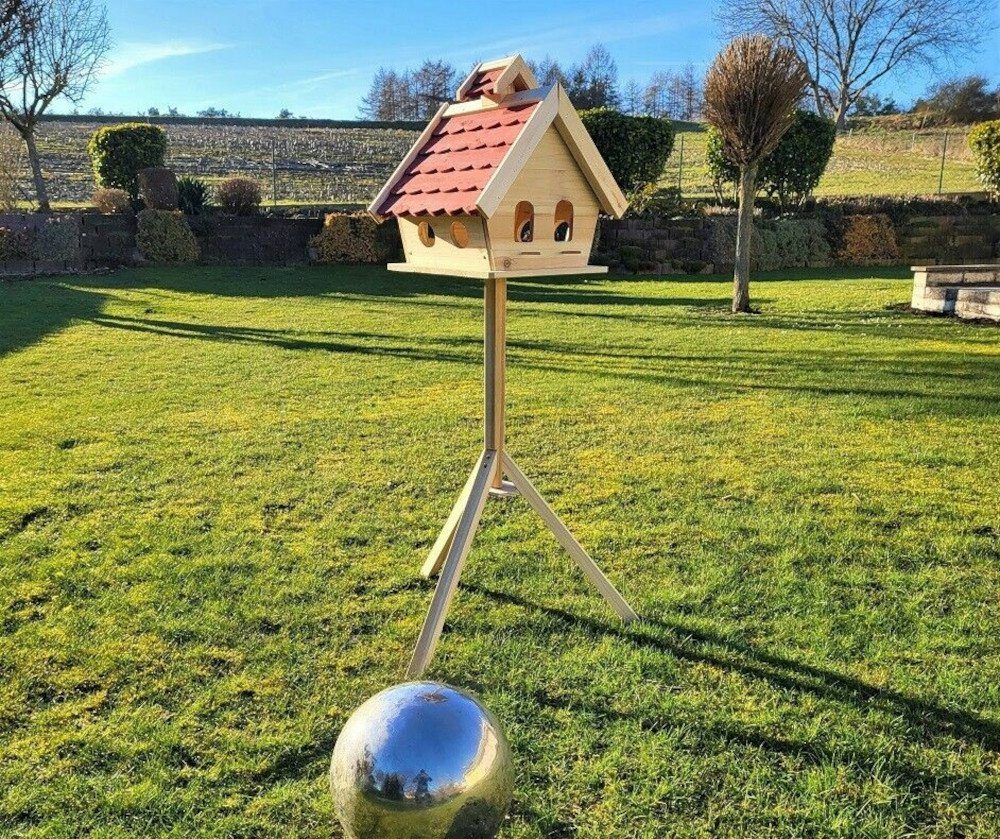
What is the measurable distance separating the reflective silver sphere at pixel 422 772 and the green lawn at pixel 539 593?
445 millimetres

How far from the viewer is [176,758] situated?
2.33 metres

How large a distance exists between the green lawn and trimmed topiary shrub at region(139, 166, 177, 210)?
11488 millimetres

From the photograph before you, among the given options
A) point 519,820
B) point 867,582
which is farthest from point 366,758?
point 867,582

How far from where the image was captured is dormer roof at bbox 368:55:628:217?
2.52 m

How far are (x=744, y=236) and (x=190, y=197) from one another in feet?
45.2

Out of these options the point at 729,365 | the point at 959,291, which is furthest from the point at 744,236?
the point at 729,365

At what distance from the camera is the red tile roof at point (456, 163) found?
8.48 ft

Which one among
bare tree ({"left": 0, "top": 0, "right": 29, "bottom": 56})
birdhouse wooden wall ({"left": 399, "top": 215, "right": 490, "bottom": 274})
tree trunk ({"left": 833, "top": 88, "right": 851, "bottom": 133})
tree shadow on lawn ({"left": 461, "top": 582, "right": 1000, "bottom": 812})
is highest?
tree trunk ({"left": 833, "top": 88, "right": 851, "bottom": 133})

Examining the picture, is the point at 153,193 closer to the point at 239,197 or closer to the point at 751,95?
the point at 239,197

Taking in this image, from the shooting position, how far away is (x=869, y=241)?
1783 centimetres

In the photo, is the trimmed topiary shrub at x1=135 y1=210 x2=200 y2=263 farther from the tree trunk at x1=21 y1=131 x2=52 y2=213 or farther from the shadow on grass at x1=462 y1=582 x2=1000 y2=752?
the shadow on grass at x1=462 y1=582 x2=1000 y2=752

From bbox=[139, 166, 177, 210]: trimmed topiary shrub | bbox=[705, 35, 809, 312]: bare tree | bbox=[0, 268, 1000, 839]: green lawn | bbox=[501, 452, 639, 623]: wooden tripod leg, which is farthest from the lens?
bbox=[139, 166, 177, 210]: trimmed topiary shrub

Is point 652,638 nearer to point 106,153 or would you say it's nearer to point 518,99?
point 518,99

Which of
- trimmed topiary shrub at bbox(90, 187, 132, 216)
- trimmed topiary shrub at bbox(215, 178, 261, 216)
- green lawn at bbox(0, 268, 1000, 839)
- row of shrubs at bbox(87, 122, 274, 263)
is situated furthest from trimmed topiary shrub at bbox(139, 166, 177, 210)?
green lawn at bbox(0, 268, 1000, 839)
